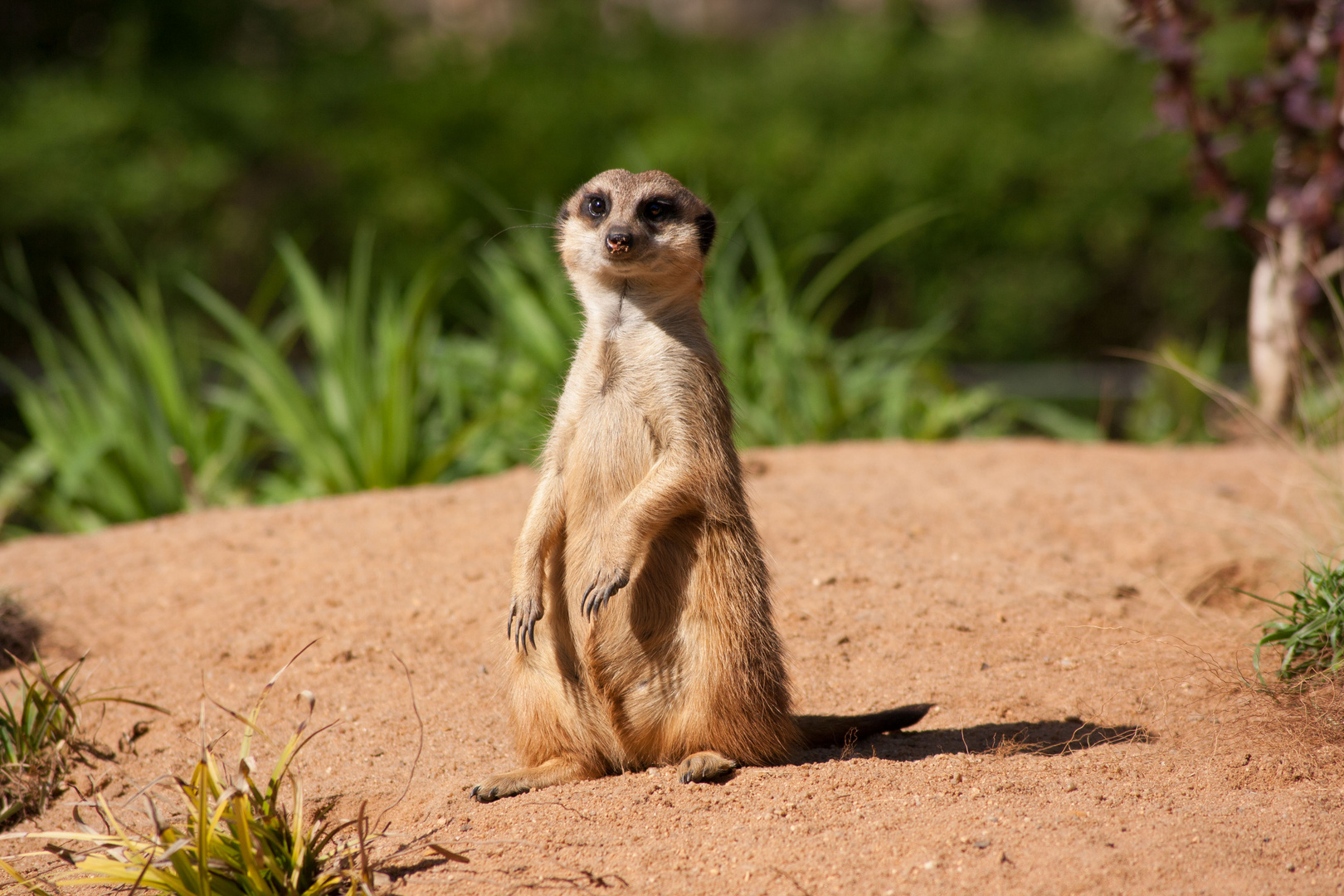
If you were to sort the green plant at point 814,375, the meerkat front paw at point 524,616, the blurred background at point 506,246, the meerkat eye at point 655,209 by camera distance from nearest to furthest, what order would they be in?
1. the meerkat front paw at point 524,616
2. the meerkat eye at point 655,209
3. the blurred background at point 506,246
4. the green plant at point 814,375

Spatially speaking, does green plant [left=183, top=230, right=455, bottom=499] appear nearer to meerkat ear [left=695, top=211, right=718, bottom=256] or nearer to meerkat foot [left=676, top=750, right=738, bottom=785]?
meerkat ear [left=695, top=211, right=718, bottom=256]

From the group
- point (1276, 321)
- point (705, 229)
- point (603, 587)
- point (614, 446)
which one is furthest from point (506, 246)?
point (603, 587)

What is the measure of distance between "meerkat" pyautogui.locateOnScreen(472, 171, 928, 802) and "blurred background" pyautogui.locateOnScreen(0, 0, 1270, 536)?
2.26 meters

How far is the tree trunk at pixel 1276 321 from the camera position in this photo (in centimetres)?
496

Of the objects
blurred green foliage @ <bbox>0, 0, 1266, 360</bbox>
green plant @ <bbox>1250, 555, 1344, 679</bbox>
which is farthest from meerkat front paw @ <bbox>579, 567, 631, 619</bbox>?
blurred green foliage @ <bbox>0, 0, 1266, 360</bbox>

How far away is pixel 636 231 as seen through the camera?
8.38ft

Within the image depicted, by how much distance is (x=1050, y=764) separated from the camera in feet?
7.97

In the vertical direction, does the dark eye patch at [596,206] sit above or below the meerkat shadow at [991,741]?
above

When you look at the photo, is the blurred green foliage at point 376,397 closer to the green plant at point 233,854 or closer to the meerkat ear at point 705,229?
the meerkat ear at point 705,229

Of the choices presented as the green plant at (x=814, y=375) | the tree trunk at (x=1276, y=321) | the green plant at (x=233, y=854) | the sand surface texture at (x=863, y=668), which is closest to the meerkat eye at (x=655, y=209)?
A: the sand surface texture at (x=863, y=668)

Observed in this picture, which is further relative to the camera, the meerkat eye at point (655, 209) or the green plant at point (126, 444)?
the green plant at point (126, 444)

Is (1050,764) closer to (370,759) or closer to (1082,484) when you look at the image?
(370,759)

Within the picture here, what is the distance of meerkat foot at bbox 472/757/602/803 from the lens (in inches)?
95.7

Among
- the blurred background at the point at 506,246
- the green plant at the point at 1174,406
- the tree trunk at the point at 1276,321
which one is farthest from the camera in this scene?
the green plant at the point at 1174,406
